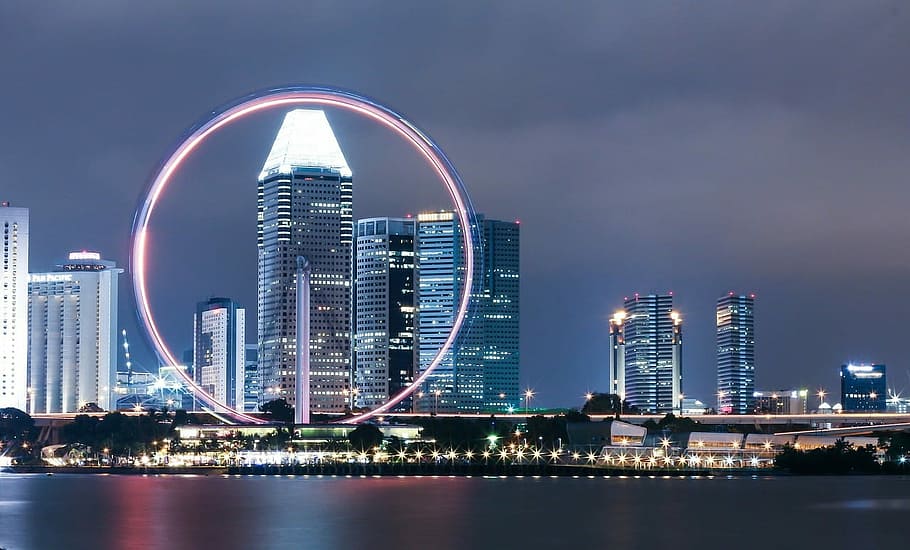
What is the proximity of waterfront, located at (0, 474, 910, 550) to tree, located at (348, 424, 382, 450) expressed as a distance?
91.9ft

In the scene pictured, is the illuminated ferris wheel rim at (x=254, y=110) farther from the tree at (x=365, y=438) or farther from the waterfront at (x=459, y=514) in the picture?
the tree at (x=365, y=438)

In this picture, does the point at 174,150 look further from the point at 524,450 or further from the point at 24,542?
the point at 524,450

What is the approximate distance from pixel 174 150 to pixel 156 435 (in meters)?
77.7

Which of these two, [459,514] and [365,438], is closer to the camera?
[459,514]

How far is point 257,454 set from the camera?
545ft

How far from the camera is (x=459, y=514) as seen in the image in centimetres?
9419

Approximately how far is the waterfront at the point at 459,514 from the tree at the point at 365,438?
2800 centimetres

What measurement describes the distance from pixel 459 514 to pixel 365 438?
72599 millimetres

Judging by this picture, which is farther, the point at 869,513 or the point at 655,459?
the point at 655,459

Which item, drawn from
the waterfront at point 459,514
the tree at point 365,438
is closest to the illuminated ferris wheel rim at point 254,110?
the waterfront at point 459,514

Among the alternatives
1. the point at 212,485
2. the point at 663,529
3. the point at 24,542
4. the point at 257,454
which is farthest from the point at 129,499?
the point at 257,454

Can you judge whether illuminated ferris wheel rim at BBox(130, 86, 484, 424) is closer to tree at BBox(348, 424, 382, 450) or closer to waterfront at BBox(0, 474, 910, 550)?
waterfront at BBox(0, 474, 910, 550)

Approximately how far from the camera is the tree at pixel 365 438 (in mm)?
165875

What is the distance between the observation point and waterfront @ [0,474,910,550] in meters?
80.2
